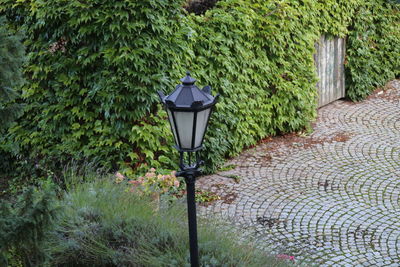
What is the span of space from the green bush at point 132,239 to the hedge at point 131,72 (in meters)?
2.13

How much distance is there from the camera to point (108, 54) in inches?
289

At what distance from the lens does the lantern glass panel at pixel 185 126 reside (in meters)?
3.95

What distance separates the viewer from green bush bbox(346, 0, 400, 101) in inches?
476

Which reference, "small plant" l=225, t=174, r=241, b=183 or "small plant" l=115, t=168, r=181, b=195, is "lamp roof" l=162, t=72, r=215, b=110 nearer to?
"small plant" l=115, t=168, r=181, b=195

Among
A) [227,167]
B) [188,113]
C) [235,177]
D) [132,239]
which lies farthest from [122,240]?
[227,167]

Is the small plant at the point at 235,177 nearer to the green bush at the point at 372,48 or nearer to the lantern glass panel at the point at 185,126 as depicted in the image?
the lantern glass panel at the point at 185,126

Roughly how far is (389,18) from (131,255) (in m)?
10.4

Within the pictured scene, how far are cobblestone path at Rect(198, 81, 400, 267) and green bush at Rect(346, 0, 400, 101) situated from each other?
1.56m

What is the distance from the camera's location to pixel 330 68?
11.7 metres

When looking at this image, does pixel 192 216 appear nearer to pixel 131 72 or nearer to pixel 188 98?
pixel 188 98

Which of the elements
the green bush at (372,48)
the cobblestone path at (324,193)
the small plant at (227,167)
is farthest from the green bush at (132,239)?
the green bush at (372,48)

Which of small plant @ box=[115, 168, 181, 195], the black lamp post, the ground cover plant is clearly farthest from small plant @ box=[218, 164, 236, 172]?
the black lamp post

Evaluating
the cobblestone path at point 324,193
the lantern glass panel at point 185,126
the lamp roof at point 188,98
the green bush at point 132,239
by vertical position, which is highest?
the lamp roof at point 188,98

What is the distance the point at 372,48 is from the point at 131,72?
740 centimetres
